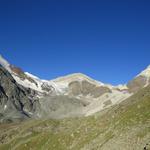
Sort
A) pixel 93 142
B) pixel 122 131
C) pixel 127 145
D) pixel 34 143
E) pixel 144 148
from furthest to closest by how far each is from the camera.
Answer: pixel 34 143 < pixel 93 142 < pixel 122 131 < pixel 127 145 < pixel 144 148

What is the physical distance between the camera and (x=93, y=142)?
202 ft

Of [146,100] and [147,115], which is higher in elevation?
[146,100]

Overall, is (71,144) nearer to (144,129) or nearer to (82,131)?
(82,131)

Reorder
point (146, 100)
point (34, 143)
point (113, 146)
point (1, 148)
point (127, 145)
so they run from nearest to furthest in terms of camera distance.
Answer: point (127, 145)
point (113, 146)
point (146, 100)
point (34, 143)
point (1, 148)

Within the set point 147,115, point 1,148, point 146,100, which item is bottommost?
point 147,115

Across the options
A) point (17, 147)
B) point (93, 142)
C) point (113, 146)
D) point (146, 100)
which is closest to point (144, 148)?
point (113, 146)

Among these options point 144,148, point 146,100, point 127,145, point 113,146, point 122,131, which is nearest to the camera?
point 144,148

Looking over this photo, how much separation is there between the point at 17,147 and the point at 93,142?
40.7 m

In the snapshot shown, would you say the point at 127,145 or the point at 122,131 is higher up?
the point at 122,131

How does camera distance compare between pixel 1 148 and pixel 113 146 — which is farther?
pixel 1 148

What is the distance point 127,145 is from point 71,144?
2692cm

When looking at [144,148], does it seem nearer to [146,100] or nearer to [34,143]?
[146,100]

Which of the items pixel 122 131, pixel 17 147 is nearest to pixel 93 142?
pixel 122 131

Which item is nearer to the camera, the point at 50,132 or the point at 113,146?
the point at 113,146
